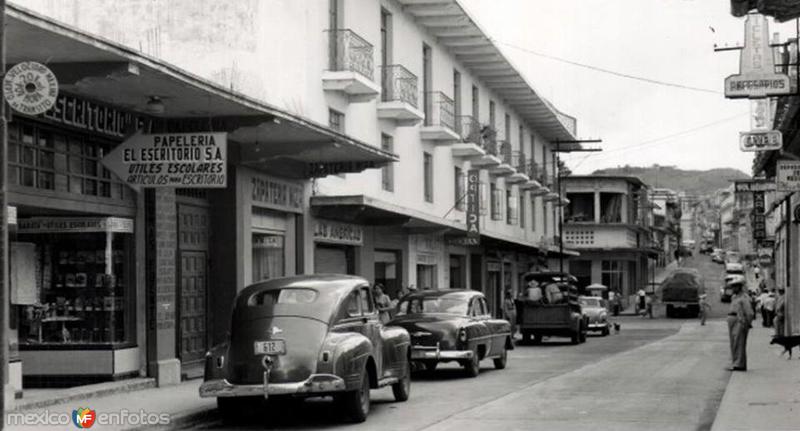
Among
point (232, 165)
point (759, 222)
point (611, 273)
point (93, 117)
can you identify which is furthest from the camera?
point (611, 273)

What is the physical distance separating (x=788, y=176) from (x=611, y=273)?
182ft

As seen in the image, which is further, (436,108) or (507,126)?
(507,126)

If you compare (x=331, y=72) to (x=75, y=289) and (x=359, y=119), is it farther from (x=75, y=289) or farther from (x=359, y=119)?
(x=75, y=289)

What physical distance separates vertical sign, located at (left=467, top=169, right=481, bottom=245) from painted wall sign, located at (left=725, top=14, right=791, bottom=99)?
46.4 feet

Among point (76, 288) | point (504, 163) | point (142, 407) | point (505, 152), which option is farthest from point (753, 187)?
point (142, 407)

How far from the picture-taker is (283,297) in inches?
578

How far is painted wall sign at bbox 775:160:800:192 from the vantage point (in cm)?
2220

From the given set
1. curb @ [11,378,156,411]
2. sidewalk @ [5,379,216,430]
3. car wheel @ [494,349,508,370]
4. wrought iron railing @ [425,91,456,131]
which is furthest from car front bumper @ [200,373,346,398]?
wrought iron railing @ [425,91,456,131]

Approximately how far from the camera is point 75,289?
58.4ft

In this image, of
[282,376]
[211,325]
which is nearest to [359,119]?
[211,325]

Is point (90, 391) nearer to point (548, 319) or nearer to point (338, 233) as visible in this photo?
point (338, 233)

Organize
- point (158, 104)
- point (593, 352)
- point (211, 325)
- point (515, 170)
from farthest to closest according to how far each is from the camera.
Answer: point (515, 170) < point (593, 352) < point (211, 325) < point (158, 104)

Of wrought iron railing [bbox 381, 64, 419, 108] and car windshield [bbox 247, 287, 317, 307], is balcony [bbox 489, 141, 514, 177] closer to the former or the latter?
wrought iron railing [bbox 381, 64, 419, 108]

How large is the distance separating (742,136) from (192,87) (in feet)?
44.7
